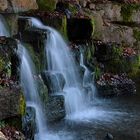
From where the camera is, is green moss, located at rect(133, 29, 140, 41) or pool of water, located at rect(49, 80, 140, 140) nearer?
pool of water, located at rect(49, 80, 140, 140)

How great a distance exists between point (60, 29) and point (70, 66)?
4.72 feet

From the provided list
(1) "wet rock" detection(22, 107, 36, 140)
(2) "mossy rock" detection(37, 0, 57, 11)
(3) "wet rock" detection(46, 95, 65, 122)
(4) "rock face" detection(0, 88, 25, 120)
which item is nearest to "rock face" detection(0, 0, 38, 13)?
(2) "mossy rock" detection(37, 0, 57, 11)

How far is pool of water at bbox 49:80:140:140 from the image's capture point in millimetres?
11241

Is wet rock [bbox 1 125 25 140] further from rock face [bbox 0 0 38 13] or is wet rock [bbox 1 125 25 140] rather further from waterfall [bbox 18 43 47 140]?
rock face [bbox 0 0 38 13]

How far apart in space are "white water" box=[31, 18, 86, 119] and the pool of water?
37cm

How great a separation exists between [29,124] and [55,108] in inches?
65.5

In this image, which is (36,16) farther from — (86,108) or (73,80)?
(86,108)

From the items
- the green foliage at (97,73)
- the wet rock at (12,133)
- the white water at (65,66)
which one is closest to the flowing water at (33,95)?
the wet rock at (12,133)

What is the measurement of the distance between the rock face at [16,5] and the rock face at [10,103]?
5229 mm

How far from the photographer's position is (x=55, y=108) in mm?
12258

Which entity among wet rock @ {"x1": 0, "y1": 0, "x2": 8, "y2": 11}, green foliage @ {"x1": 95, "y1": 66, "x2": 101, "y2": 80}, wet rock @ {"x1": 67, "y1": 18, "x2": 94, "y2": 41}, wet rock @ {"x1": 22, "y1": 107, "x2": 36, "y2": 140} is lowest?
wet rock @ {"x1": 22, "y1": 107, "x2": 36, "y2": 140}

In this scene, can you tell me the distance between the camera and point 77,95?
13859 mm

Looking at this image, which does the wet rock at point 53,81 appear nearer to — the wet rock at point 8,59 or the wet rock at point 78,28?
the wet rock at point 8,59

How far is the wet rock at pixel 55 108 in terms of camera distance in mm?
12086
